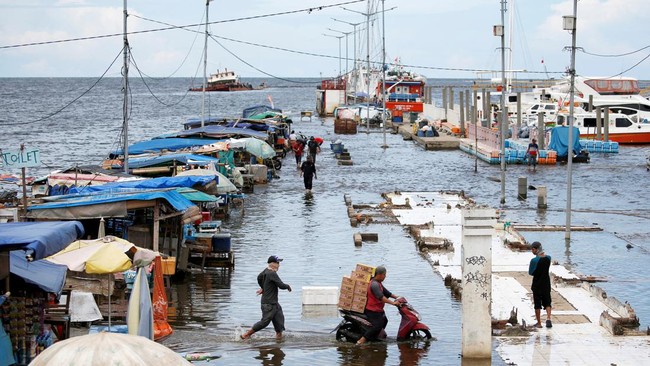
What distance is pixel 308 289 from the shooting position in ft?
59.4

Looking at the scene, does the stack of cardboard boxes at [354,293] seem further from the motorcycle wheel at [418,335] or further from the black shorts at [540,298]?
the black shorts at [540,298]

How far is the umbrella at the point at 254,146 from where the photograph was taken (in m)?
38.2

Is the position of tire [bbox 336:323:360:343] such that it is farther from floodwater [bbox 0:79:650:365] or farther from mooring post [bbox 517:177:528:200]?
mooring post [bbox 517:177:528:200]

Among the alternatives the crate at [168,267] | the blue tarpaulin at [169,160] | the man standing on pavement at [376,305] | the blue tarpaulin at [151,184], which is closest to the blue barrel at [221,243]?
the blue tarpaulin at [151,184]

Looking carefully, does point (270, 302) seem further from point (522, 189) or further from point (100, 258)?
point (522, 189)

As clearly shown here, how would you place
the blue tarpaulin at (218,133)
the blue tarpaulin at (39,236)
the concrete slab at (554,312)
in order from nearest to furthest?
the blue tarpaulin at (39,236) → the concrete slab at (554,312) → the blue tarpaulin at (218,133)

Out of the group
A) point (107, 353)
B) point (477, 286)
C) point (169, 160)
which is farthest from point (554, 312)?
point (169, 160)

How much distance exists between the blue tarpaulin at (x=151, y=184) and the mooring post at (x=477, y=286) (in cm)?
882

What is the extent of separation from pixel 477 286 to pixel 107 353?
7995 mm

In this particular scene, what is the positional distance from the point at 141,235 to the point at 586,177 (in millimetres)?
28879

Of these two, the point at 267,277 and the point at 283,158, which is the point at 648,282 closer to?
the point at 267,277

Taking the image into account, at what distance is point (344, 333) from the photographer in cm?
1577

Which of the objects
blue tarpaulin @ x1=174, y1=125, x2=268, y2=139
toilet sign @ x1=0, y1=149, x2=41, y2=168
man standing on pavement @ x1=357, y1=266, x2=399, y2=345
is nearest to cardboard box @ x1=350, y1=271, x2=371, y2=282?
man standing on pavement @ x1=357, y1=266, x2=399, y2=345

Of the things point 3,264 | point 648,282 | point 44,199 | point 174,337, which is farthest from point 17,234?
point 648,282
